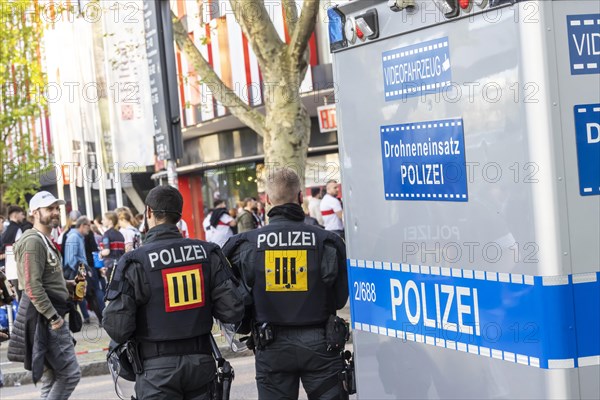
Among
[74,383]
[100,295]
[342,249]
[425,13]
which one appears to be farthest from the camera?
[100,295]

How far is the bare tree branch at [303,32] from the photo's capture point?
551 inches

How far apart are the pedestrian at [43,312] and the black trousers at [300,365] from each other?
2.46m

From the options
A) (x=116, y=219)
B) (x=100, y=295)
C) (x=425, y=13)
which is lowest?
(x=100, y=295)

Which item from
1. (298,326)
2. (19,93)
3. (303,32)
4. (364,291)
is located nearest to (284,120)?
(303,32)

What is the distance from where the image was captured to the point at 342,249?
19.8 ft

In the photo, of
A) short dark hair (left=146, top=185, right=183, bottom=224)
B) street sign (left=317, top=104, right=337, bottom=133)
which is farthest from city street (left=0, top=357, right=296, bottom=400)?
street sign (left=317, top=104, right=337, bottom=133)

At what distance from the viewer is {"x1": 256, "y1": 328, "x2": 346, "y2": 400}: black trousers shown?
5.89 metres

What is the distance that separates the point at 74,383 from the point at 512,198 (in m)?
5.00

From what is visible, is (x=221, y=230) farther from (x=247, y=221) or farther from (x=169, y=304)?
(x=169, y=304)

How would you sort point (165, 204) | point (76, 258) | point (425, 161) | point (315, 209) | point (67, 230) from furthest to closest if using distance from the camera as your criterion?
point (315, 209) → point (67, 230) → point (76, 258) → point (165, 204) → point (425, 161)

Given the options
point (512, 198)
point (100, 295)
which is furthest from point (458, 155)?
point (100, 295)

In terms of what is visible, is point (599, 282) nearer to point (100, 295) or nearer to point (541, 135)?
point (541, 135)

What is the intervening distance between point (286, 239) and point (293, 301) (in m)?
0.35

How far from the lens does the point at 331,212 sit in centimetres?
1641
